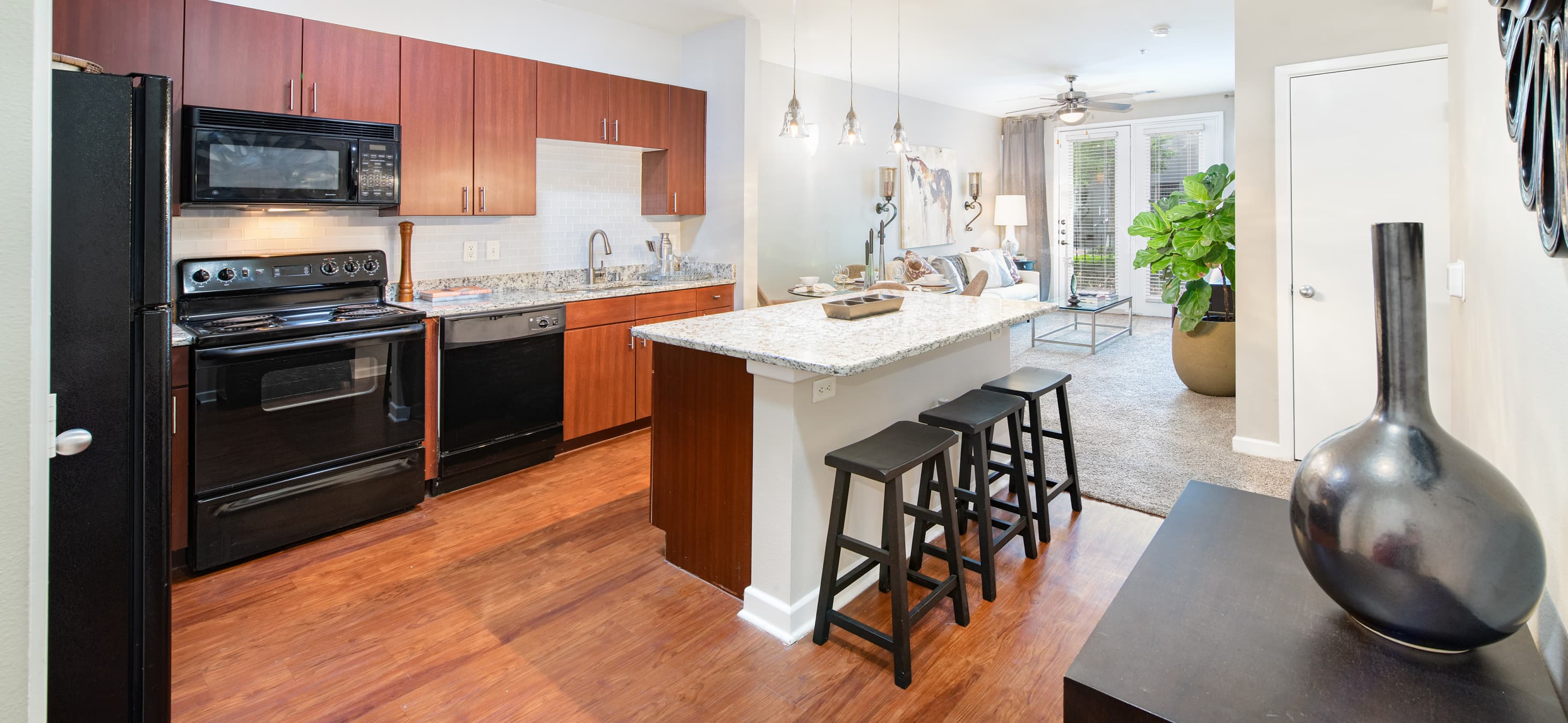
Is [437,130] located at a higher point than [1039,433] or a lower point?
higher

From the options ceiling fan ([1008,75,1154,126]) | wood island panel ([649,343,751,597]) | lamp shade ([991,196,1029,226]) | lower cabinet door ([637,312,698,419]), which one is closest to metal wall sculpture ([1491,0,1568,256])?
wood island panel ([649,343,751,597])

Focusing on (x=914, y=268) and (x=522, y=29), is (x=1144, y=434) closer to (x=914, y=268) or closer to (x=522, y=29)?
(x=914, y=268)

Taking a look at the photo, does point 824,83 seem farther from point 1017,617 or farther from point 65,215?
point 65,215

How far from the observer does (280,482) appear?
2.84m

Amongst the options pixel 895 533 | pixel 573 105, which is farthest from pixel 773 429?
pixel 573 105

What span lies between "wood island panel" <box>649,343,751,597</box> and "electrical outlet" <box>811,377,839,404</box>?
21 centimetres

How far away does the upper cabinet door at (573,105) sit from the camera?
4023 mm

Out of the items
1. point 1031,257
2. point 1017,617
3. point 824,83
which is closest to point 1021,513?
point 1017,617

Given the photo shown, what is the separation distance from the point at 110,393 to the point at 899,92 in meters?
6.91

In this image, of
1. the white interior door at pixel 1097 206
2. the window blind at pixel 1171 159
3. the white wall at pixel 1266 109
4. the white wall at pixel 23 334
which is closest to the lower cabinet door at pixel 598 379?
the white wall at pixel 23 334

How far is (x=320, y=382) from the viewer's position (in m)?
2.92

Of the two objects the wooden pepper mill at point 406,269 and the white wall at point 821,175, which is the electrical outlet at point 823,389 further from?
the white wall at point 821,175

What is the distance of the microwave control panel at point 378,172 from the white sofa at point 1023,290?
5326mm

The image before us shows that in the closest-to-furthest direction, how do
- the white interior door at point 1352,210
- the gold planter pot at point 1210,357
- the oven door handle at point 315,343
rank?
the oven door handle at point 315,343 → the white interior door at point 1352,210 → the gold planter pot at point 1210,357
